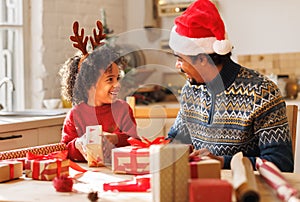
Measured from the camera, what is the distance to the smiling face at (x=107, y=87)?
2025mm

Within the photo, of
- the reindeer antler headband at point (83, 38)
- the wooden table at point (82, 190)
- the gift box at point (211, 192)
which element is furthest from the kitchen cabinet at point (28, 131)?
the gift box at point (211, 192)

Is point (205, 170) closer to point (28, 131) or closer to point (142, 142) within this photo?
point (142, 142)

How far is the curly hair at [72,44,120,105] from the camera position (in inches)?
80.7

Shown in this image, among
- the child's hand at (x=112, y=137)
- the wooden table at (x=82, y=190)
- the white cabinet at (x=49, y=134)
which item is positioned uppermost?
the child's hand at (x=112, y=137)

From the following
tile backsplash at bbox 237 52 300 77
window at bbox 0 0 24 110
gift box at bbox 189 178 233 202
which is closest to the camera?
gift box at bbox 189 178 233 202

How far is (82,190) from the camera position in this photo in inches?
61.7

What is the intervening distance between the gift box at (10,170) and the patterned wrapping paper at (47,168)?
30 mm

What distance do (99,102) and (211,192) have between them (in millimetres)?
958

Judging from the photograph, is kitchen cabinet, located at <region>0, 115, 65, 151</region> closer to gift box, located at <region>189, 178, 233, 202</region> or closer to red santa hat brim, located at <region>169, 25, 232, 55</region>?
red santa hat brim, located at <region>169, 25, 232, 55</region>

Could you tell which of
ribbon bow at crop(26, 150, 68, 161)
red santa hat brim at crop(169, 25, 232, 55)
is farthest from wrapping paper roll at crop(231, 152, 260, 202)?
red santa hat brim at crop(169, 25, 232, 55)

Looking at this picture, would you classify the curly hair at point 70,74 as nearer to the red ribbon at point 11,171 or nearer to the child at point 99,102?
the child at point 99,102

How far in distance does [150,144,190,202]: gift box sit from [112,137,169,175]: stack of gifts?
0.37m

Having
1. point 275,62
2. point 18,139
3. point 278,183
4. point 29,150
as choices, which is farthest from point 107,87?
point 275,62

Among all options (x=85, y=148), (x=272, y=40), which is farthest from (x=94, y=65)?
(x=272, y=40)
